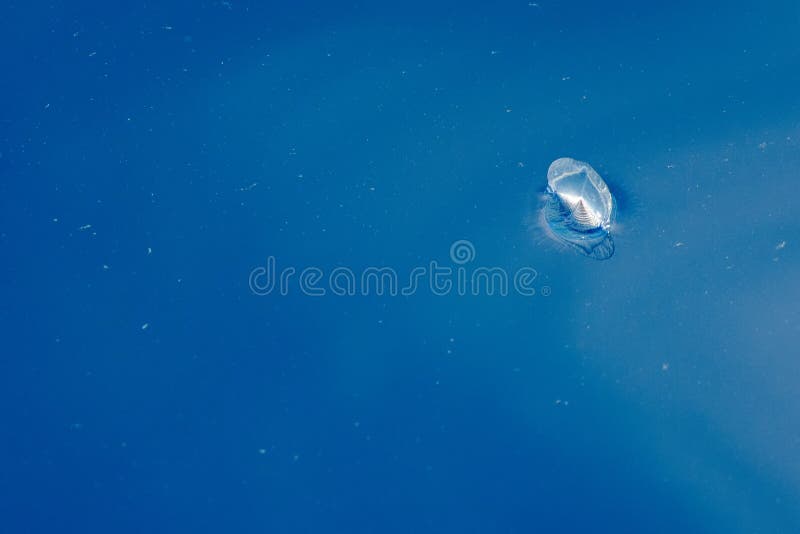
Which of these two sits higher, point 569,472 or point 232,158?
point 232,158

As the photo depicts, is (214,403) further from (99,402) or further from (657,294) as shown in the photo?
(657,294)

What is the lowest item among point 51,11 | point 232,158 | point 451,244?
point 451,244

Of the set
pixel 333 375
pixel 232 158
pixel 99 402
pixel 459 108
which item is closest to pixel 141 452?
pixel 99 402
